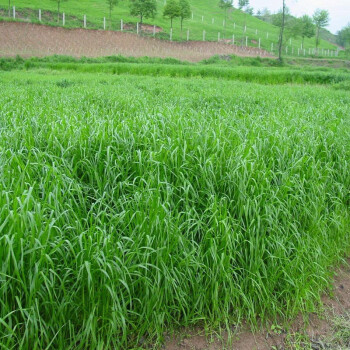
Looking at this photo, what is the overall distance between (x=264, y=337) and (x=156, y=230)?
47.3 inches

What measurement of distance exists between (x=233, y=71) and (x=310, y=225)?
16.4 metres

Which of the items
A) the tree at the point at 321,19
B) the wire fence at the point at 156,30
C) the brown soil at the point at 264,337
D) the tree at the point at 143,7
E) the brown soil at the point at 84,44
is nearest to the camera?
the brown soil at the point at 264,337

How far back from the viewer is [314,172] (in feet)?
14.1

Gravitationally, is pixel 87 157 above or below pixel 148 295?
above

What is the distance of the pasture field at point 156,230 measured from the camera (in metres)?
2.43

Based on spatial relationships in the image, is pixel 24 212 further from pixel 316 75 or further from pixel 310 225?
pixel 316 75

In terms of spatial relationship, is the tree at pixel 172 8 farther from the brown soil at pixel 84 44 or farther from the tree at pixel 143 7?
the brown soil at pixel 84 44

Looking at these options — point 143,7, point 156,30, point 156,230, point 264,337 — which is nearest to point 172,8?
point 143,7

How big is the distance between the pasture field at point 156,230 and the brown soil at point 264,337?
0.32 feet

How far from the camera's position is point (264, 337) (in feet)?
9.61

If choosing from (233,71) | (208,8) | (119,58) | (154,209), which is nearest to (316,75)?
(233,71)

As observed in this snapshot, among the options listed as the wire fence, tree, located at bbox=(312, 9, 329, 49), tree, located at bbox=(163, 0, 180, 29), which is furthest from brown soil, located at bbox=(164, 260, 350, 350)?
tree, located at bbox=(312, 9, 329, 49)

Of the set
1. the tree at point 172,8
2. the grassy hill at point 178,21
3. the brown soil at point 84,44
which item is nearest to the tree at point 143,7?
the tree at point 172,8

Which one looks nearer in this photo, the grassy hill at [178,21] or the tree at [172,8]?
the grassy hill at [178,21]
